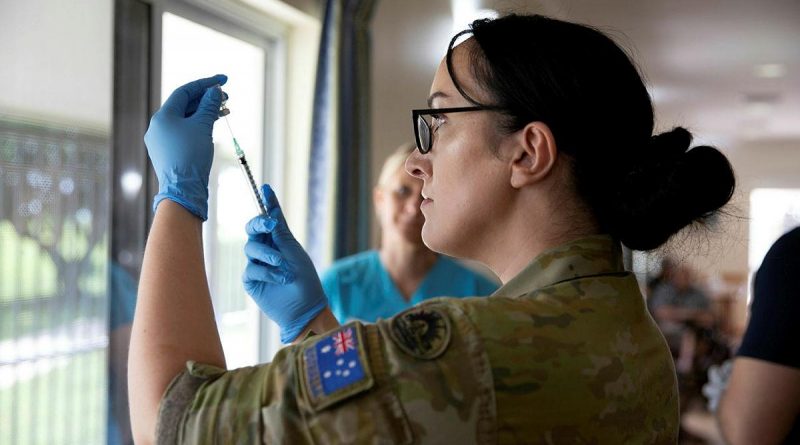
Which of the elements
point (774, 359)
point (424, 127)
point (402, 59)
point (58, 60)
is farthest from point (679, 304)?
point (424, 127)

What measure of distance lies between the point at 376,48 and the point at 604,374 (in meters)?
2.41

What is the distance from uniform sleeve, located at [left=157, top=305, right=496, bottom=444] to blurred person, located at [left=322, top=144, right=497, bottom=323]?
146cm

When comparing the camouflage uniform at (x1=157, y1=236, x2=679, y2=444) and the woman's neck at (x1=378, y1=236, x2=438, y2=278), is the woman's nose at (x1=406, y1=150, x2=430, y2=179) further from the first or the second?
the woman's neck at (x1=378, y1=236, x2=438, y2=278)

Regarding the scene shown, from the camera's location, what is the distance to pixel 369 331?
68cm

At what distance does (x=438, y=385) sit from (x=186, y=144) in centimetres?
52

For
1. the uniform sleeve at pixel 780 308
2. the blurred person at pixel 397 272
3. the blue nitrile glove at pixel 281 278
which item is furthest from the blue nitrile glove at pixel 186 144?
the blurred person at pixel 397 272

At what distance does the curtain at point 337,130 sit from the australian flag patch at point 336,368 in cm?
176

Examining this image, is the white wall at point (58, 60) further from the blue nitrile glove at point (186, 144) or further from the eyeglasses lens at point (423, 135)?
the eyeglasses lens at point (423, 135)

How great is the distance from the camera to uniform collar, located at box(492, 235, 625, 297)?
31.7 inches

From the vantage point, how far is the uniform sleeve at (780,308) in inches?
52.2

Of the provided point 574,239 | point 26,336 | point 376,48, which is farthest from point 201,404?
point 376,48

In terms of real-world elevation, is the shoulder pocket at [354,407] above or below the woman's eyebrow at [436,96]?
below

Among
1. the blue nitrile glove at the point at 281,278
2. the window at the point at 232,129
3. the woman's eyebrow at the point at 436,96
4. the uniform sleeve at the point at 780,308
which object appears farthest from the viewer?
the window at the point at 232,129

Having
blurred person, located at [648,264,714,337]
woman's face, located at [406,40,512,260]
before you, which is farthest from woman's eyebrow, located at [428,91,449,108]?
blurred person, located at [648,264,714,337]
